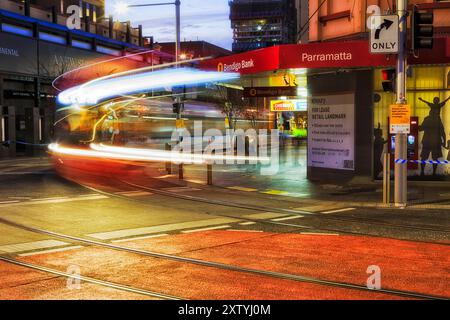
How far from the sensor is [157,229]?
1061cm

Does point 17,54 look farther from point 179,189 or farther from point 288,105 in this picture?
point 179,189

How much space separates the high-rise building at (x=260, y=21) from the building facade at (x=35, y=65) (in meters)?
133

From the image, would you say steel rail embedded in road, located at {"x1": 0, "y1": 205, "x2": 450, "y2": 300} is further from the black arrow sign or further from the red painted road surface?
the black arrow sign

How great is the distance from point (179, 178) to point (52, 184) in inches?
175

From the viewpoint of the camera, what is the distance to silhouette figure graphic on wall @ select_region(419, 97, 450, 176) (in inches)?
719

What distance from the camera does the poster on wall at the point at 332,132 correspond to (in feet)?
62.7

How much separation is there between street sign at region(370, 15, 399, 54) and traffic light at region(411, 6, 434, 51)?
1.34ft

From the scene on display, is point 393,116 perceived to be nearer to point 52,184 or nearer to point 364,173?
point 364,173

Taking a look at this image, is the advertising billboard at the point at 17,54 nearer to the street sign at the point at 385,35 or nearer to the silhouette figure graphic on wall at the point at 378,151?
the silhouette figure graphic on wall at the point at 378,151

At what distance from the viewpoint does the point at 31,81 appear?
44750 mm

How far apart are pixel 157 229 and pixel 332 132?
10.6 metres

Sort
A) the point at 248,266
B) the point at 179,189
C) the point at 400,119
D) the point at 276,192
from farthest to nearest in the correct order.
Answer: the point at 179,189 → the point at 276,192 → the point at 400,119 → the point at 248,266

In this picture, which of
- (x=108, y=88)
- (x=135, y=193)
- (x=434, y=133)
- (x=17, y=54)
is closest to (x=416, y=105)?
(x=434, y=133)

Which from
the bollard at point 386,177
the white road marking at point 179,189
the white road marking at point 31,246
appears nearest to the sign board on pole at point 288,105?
the white road marking at point 179,189
